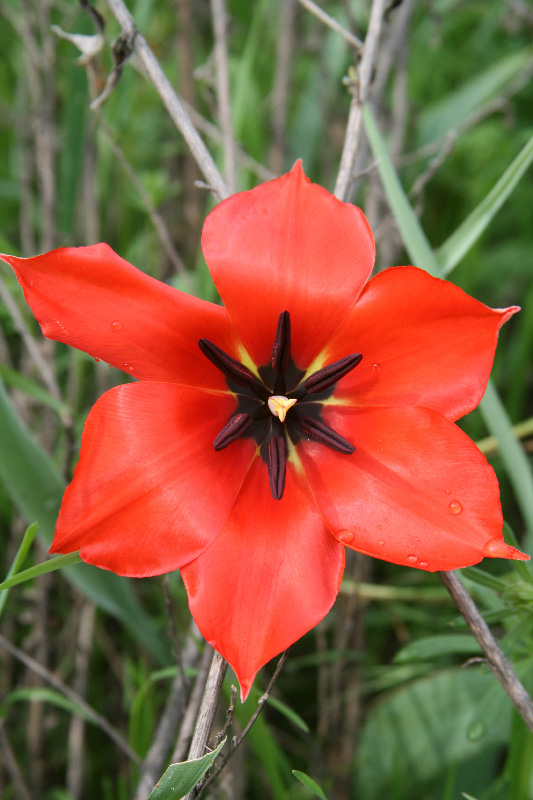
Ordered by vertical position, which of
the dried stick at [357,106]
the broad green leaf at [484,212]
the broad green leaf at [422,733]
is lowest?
the broad green leaf at [422,733]

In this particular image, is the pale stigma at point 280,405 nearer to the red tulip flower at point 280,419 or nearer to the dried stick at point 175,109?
Answer: the red tulip flower at point 280,419

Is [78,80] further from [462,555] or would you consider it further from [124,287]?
[462,555]

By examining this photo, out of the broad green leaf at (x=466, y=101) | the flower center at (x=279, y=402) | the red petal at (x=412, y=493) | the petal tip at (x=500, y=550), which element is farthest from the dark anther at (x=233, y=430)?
the broad green leaf at (x=466, y=101)

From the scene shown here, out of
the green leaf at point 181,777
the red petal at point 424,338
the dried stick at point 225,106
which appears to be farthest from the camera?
the dried stick at point 225,106

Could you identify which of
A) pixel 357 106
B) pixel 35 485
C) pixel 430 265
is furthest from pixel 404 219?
pixel 35 485

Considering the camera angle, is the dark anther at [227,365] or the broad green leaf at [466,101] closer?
the dark anther at [227,365]

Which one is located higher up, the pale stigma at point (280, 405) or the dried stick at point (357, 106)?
the dried stick at point (357, 106)
